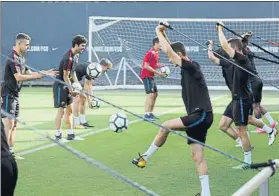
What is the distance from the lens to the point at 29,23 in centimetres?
3084

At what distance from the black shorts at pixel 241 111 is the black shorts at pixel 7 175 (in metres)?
5.86

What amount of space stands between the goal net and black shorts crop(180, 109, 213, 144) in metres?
19.4

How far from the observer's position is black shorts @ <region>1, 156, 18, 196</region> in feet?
13.0

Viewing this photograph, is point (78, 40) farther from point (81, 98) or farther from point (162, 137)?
point (162, 137)

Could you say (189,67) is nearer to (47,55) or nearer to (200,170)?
(200,170)

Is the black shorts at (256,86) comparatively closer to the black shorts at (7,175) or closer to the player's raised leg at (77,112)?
the player's raised leg at (77,112)

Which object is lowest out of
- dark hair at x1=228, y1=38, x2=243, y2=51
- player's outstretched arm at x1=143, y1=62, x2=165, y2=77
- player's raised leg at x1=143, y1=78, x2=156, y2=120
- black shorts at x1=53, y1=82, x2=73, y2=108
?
player's raised leg at x1=143, y1=78, x2=156, y2=120

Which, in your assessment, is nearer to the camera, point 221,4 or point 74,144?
point 74,144

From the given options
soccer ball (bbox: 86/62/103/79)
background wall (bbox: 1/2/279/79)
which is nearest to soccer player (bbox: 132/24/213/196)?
soccer ball (bbox: 86/62/103/79)

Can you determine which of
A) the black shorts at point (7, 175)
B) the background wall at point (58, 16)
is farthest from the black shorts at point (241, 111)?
the background wall at point (58, 16)

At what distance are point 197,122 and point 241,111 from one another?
2.19 m

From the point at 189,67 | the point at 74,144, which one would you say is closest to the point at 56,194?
the point at 189,67

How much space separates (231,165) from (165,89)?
18588 millimetres

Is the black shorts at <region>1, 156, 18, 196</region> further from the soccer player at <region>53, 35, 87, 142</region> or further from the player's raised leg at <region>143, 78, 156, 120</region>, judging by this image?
the player's raised leg at <region>143, 78, 156, 120</region>
